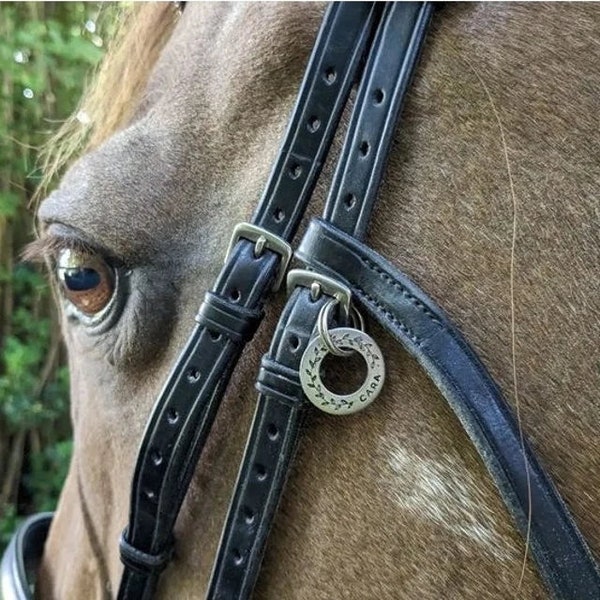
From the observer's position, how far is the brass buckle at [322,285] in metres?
0.96

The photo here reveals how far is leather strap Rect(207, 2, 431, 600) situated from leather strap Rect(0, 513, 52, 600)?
723mm

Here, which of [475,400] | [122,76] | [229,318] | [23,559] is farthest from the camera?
[23,559]

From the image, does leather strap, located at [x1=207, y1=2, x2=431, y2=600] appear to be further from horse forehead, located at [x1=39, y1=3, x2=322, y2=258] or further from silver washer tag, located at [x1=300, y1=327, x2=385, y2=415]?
horse forehead, located at [x1=39, y1=3, x2=322, y2=258]

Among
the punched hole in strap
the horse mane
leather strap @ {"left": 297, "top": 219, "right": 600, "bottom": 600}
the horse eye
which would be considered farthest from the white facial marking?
the horse mane

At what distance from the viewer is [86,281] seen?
1.20m

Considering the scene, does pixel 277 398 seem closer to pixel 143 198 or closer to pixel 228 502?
pixel 228 502

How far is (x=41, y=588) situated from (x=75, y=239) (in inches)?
33.0

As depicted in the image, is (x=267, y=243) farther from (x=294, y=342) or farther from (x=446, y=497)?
(x=446, y=497)

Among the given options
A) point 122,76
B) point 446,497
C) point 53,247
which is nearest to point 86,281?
point 53,247

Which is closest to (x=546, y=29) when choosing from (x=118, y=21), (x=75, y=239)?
(x=75, y=239)

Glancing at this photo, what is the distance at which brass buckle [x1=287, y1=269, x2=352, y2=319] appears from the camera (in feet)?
3.14

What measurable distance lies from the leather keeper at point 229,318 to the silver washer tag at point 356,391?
98 millimetres

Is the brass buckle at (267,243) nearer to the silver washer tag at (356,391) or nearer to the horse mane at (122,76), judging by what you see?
the silver washer tag at (356,391)

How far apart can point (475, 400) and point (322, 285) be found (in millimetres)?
231
